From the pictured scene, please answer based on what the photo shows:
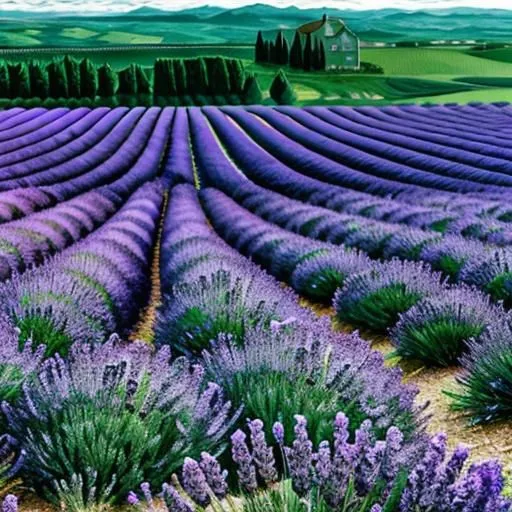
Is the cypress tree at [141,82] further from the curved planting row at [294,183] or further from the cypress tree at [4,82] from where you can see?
the curved planting row at [294,183]

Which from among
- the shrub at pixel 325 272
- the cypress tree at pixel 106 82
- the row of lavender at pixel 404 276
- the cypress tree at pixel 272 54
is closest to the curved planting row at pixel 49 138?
the row of lavender at pixel 404 276

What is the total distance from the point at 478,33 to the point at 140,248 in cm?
12039

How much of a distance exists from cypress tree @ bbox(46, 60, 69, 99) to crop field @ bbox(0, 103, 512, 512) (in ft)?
147

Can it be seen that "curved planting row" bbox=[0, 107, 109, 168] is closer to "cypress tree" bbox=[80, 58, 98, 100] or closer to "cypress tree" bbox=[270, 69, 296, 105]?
"cypress tree" bbox=[80, 58, 98, 100]

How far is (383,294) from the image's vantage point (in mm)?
5527

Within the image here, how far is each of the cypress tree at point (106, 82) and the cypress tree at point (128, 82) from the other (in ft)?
2.17

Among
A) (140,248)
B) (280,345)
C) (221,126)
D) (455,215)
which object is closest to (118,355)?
(280,345)

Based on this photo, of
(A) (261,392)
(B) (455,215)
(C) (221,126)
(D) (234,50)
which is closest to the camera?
(A) (261,392)

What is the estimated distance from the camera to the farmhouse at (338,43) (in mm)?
73188

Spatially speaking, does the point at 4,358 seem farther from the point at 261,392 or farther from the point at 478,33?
the point at 478,33

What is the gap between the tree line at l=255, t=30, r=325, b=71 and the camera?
70.7 metres

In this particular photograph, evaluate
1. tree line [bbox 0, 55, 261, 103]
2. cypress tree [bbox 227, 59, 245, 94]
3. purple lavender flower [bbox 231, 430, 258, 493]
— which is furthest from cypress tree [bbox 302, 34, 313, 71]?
purple lavender flower [bbox 231, 430, 258, 493]

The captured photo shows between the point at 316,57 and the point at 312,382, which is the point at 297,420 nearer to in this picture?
the point at 312,382

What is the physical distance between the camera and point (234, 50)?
88.1m
